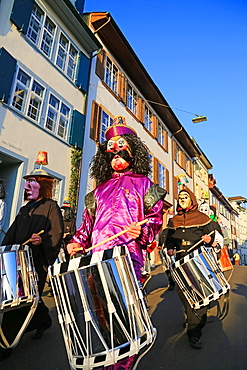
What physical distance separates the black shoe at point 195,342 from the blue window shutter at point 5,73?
281 inches

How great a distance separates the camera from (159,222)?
92.7 inches

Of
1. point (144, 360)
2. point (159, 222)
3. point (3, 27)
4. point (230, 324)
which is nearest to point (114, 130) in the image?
point (159, 222)

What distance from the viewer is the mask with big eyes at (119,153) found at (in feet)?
9.17

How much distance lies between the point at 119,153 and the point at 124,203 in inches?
24.2

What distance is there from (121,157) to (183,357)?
2.03m

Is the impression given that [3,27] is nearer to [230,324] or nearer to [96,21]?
[96,21]

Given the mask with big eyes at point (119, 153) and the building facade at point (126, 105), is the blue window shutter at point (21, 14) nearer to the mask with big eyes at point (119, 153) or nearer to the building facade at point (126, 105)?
the building facade at point (126, 105)

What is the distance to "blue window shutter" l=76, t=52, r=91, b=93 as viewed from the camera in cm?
1084

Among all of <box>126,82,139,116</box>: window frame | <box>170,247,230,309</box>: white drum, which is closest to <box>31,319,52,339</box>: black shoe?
<box>170,247,230,309</box>: white drum

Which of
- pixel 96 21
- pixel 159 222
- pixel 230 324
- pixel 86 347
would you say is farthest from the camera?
pixel 96 21

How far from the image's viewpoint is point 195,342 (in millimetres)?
3021

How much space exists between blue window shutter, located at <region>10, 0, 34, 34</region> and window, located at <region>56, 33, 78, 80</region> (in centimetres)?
178

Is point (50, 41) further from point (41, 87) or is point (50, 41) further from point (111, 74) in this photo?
point (111, 74)

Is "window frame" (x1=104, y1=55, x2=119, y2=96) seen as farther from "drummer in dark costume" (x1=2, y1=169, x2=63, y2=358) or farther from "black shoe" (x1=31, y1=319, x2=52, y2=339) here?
"black shoe" (x1=31, y1=319, x2=52, y2=339)
